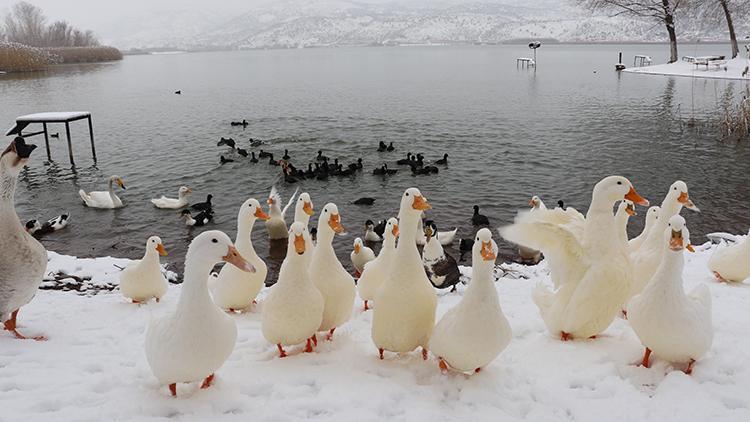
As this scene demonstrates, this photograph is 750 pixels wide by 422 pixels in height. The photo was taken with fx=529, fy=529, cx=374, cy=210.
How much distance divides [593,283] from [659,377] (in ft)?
3.54

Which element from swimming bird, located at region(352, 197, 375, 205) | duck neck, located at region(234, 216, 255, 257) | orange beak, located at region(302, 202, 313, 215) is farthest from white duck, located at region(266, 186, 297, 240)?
orange beak, located at region(302, 202, 313, 215)

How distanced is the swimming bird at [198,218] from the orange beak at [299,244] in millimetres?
9542

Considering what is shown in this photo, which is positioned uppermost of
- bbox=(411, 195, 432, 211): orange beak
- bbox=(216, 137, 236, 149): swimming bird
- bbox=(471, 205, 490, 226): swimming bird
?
bbox=(411, 195, 432, 211): orange beak

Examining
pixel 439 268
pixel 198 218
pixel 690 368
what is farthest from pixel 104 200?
pixel 690 368

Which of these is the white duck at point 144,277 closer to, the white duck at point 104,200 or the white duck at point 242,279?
the white duck at point 242,279

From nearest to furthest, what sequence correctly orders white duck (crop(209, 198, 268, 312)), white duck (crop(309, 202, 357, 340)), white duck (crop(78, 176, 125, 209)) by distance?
1. white duck (crop(309, 202, 357, 340))
2. white duck (crop(209, 198, 268, 312))
3. white duck (crop(78, 176, 125, 209))

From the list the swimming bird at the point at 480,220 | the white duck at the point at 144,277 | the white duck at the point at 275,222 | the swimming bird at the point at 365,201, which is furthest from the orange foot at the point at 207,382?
the swimming bird at the point at 365,201

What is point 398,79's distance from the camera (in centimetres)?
5134

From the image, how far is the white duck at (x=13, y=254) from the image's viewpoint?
540 centimetres

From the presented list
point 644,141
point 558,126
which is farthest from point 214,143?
point 644,141

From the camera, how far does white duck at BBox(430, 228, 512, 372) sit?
14.5ft

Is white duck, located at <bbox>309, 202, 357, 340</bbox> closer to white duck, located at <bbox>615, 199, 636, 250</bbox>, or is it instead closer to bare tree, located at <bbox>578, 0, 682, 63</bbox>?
white duck, located at <bbox>615, 199, 636, 250</bbox>

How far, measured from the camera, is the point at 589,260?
210 inches

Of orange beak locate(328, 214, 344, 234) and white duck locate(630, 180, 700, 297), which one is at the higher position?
orange beak locate(328, 214, 344, 234)
